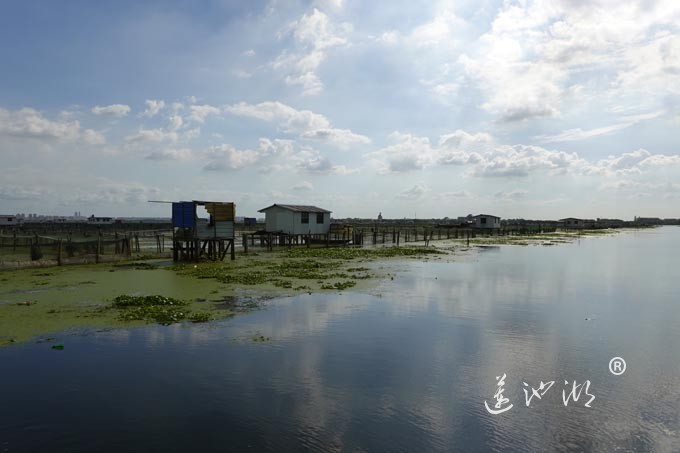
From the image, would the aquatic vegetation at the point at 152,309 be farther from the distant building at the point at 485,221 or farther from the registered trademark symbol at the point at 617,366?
the distant building at the point at 485,221

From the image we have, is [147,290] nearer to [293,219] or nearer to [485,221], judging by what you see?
[293,219]

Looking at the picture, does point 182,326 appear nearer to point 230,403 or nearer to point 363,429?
point 230,403

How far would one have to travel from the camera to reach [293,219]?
54438mm

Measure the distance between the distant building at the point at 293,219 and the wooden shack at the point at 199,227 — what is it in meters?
18.0

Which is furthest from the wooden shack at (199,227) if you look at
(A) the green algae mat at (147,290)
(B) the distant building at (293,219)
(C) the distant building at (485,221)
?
(C) the distant building at (485,221)

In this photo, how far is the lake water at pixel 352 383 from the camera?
8070mm

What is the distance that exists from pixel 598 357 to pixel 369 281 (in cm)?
1541

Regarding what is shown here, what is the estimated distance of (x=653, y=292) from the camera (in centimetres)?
2473

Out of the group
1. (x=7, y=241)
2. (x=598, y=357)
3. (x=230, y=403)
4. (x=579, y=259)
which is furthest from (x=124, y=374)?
(x=7, y=241)

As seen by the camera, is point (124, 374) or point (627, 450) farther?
point (124, 374)

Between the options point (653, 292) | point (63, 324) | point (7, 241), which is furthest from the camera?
point (7, 241)

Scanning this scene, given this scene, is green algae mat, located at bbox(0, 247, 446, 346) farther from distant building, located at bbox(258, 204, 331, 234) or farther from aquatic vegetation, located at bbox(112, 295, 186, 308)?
distant building, located at bbox(258, 204, 331, 234)

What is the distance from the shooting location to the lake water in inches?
318

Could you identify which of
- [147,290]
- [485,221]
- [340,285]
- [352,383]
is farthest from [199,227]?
[485,221]
